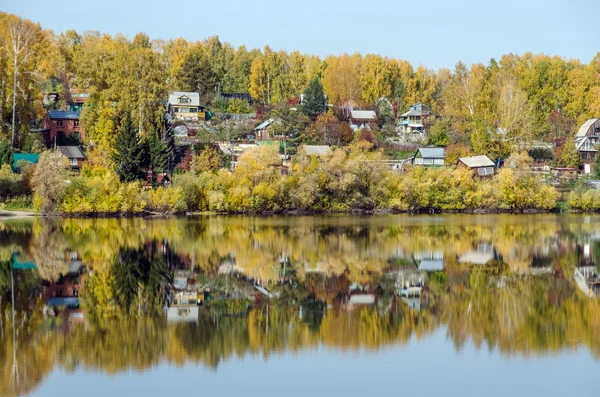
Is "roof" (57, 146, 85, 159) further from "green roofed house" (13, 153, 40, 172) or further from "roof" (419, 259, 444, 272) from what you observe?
"roof" (419, 259, 444, 272)

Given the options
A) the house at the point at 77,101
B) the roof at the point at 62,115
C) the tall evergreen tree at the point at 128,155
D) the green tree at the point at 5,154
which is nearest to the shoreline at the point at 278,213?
the tall evergreen tree at the point at 128,155

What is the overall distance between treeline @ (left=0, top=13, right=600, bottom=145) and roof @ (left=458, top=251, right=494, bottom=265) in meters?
31.4

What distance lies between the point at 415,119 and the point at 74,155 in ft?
113

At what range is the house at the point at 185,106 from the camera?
71.0m

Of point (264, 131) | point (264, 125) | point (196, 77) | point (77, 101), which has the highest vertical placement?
point (196, 77)

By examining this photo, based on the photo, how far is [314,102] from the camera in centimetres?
7125

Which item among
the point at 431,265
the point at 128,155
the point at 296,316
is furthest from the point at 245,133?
the point at 296,316

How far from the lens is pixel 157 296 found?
62.8ft

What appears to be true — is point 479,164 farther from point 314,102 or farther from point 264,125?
point 314,102

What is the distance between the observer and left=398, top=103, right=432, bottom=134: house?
75688 mm

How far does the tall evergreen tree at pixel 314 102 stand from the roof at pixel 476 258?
44.4 metres

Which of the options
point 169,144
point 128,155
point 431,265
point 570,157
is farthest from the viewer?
point 570,157

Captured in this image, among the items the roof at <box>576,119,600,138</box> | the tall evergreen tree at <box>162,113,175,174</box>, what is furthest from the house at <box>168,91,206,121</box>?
the roof at <box>576,119,600,138</box>

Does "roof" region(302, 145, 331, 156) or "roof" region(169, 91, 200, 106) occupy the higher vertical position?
"roof" region(169, 91, 200, 106)
